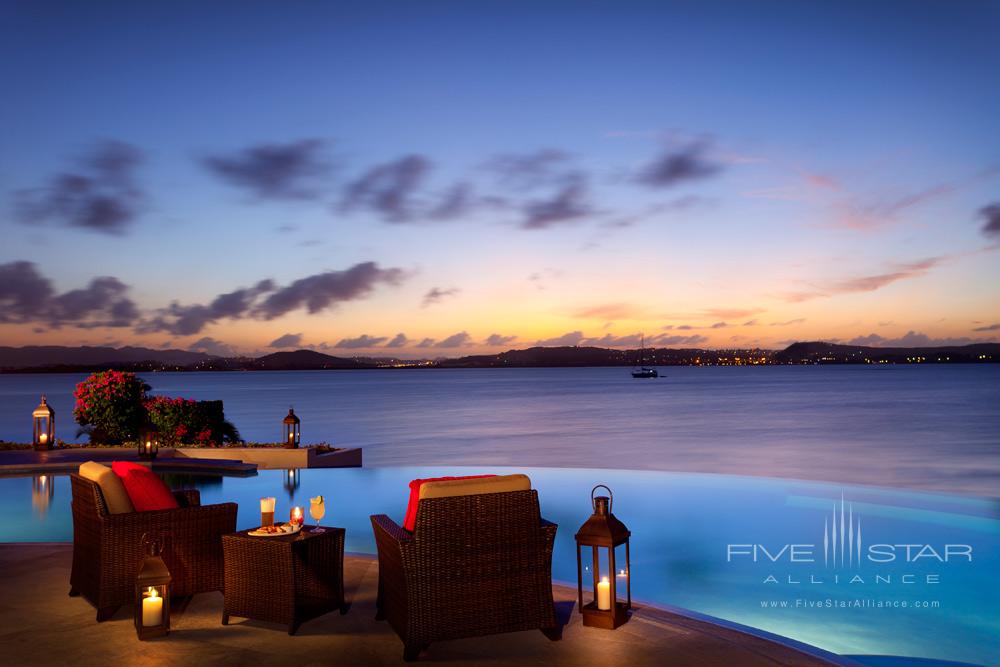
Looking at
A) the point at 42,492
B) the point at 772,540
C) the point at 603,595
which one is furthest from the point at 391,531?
the point at 42,492

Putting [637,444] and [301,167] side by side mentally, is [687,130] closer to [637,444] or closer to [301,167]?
[301,167]

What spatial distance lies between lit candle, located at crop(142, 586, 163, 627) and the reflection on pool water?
274cm

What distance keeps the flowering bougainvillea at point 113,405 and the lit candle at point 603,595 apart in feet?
41.9

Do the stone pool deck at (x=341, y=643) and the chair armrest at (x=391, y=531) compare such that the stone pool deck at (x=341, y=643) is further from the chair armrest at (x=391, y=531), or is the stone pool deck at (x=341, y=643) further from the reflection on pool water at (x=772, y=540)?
the reflection on pool water at (x=772, y=540)

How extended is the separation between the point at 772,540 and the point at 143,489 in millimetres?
5105

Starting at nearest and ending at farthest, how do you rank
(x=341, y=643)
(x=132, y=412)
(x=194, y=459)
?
(x=341, y=643), (x=194, y=459), (x=132, y=412)

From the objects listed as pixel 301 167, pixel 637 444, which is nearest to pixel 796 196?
pixel 637 444

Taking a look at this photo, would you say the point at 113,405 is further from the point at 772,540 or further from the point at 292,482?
the point at 772,540

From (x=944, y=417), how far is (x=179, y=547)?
35.4 m

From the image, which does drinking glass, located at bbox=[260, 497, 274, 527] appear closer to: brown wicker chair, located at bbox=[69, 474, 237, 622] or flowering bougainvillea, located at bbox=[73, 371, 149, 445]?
brown wicker chair, located at bbox=[69, 474, 237, 622]

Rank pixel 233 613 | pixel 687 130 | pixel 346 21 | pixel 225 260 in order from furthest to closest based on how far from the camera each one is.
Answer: pixel 225 260, pixel 687 130, pixel 346 21, pixel 233 613

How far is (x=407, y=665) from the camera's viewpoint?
3357 millimetres

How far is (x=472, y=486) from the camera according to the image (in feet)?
11.4

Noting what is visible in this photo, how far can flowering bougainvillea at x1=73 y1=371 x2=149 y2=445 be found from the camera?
14.5m
